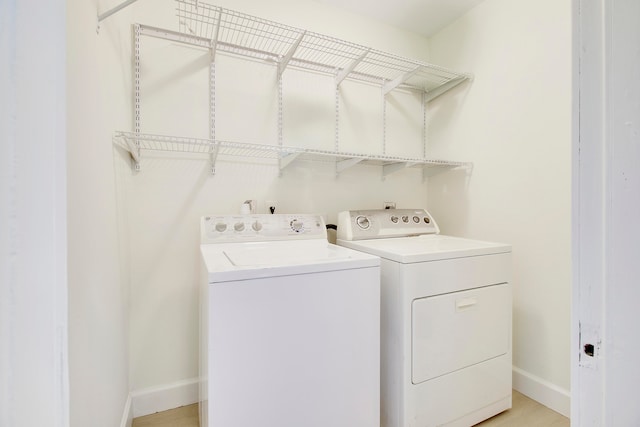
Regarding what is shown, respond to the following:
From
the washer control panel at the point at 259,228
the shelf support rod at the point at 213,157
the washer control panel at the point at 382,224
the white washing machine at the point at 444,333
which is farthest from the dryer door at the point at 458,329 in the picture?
the shelf support rod at the point at 213,157

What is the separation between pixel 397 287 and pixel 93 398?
114cm

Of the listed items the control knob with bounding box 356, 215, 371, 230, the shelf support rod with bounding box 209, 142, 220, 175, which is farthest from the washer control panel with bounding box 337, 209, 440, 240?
the shelf support rod with bounding box 209, 142, 220, 175

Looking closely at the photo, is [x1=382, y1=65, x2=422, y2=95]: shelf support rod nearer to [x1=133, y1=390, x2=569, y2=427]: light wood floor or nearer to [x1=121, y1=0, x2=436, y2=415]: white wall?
[x1=121, y1=0, x2=436, y2=415]: white wall

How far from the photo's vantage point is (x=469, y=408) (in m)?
1.37

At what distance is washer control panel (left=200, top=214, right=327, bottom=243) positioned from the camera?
144 cm

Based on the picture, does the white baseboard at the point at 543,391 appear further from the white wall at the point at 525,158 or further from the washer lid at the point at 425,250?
the washer lid at the point at 425,250

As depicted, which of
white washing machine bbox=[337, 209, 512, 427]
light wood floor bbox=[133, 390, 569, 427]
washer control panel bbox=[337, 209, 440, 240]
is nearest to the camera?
white washing machine bbox=[337, 209, 512, 427]

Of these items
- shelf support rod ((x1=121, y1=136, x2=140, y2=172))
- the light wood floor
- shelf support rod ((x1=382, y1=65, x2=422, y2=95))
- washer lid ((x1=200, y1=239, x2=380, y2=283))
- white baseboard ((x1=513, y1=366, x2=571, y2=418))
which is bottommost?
the light wood floor

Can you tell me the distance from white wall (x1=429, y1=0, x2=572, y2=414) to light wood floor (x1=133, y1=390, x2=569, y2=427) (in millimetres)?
81

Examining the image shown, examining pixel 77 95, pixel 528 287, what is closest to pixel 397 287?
pixel 528 287

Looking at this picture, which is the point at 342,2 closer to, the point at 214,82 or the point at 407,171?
the point at 214,82

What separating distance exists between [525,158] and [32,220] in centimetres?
214

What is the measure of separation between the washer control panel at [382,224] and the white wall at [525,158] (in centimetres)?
39

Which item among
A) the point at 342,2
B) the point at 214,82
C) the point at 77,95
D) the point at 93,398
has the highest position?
the point at 342,2
